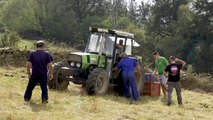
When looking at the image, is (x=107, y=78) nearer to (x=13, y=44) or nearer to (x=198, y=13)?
(x=13, y=44)

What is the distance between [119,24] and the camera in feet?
199

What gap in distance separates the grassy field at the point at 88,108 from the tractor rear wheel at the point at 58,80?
1.67 ft

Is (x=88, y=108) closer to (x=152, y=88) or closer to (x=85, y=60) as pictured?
(x=85, y=60)

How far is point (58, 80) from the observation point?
500 inches

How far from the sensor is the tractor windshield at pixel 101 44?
13.0 meters

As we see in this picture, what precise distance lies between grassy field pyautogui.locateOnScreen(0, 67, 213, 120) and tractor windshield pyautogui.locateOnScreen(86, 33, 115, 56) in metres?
1.48

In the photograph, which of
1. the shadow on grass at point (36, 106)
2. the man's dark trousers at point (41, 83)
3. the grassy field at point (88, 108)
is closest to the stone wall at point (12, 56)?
the grassy field at point (88, 108)

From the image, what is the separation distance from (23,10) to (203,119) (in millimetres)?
49768

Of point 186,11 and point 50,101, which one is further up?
point 186,11

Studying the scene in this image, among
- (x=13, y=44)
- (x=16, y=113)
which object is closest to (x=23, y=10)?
(x=13, y=44)

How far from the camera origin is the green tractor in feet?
39.8

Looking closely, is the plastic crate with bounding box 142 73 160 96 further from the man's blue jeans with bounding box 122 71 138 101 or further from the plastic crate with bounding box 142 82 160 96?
the man's blue jeans with bounding box 122 71 138 101

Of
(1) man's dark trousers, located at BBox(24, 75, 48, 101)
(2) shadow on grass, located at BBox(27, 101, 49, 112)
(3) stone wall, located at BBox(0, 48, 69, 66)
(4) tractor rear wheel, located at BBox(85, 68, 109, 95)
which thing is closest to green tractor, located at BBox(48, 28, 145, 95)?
(4) tractor rear wheel, located at BBox(85, 68, 109, 95)

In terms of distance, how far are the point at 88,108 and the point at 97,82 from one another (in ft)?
8.10
